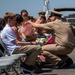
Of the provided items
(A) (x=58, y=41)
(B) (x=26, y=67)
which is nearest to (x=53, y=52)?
(A) (x=58, y=41)

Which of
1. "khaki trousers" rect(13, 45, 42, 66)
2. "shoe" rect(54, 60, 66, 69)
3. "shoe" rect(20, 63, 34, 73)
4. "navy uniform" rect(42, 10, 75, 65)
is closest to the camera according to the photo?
"khaki trousers" rect(13, 45, 42, 66)

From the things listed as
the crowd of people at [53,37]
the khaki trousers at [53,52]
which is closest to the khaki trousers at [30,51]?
the crowd of people at [53,37]

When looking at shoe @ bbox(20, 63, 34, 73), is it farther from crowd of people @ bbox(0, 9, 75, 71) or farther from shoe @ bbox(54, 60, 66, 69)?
shoe @ bbox(54, 60, 66, 69)

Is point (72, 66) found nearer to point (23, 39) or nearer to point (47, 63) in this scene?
point (47, 63)

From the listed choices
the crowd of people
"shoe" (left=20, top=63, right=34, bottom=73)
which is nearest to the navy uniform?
the crowd of people

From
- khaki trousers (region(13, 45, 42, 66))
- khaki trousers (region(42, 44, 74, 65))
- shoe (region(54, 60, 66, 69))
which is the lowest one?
shoe (region(54, 60, 66, 69))

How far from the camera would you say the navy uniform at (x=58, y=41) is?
10.3 meters

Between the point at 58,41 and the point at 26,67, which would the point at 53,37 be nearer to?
the point at 58,41

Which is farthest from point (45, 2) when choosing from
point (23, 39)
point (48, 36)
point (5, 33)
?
point (5, 33)

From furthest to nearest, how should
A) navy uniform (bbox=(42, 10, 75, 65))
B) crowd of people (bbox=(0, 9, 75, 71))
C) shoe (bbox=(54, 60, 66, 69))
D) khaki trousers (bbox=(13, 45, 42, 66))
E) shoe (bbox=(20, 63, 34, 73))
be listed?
1. shoe (bbox=(54, 60, 66, 69))
2. navy uniform (bbox=(42, 10, 75, 65))
3. crowd of people (bbox=(0, 9, 75, 71))
4. shoe (bbox=(20, 63, 34, 73))
5. khaki trousers (bbox=(13, 45, 42, 66))

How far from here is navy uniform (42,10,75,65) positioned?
1034 centimetres

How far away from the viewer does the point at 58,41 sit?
10.4 m

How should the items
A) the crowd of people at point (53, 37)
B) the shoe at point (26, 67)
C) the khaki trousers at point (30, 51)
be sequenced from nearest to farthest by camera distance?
1. the khaki trousers at point (30, 51)
2. the shoe at point (26, 67)
3. the crowd of people at point (53, 37)

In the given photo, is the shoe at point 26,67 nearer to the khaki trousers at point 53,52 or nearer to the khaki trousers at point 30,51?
the khaki trousers at point 30,51
